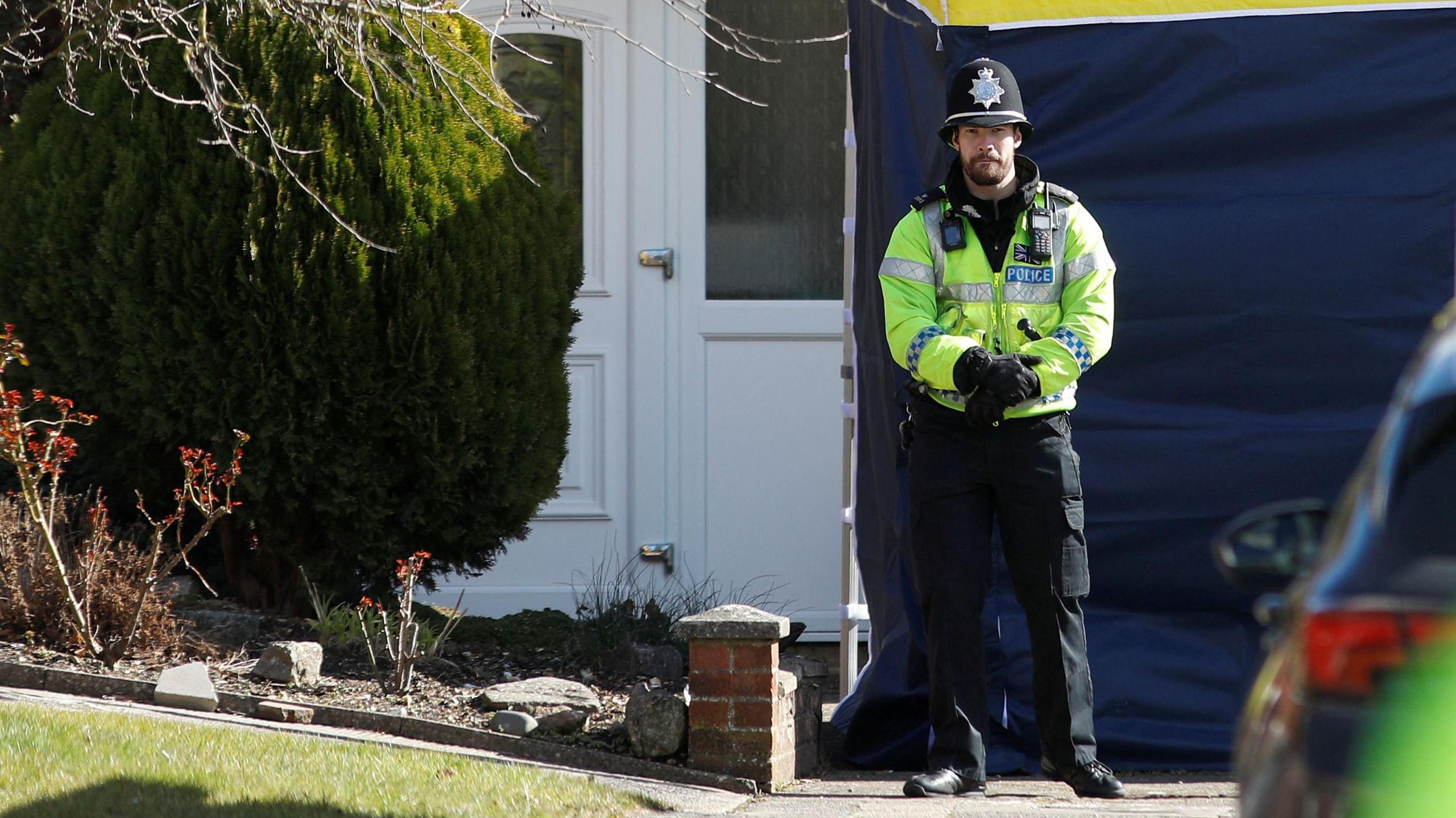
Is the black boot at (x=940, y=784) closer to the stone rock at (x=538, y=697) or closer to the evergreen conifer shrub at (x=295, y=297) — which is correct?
the stone rock at (x=538, y=697)

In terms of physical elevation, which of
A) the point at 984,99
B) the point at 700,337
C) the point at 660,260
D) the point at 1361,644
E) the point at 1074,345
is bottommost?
the point at 1361,644

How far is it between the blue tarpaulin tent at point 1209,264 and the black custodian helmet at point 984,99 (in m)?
0.34

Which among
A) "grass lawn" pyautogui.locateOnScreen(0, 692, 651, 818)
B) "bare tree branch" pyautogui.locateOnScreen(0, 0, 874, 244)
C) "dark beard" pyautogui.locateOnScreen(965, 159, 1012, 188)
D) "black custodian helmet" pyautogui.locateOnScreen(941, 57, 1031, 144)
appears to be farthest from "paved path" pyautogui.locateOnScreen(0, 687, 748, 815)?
"black custodian helmet" pyautogui.locateOnScreen(941, 57, 1031, 144)

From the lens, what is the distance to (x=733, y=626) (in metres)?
4.79

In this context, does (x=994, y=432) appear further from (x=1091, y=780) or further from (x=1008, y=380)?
(x=1091, y=780)

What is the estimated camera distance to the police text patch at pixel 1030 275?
469cm

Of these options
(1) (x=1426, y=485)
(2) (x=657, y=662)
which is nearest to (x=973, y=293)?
(2) (x=657, y=662)

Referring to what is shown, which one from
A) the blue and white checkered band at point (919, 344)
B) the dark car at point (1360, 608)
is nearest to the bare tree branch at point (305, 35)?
the blue and white checkered band at point (919, 344)

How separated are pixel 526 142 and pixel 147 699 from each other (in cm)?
236

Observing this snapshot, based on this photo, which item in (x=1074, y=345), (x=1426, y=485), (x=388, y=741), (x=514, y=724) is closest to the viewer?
(x=1426, y=485)

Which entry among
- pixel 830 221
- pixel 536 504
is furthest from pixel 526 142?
pixel 830 221

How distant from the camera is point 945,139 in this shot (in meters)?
4.83

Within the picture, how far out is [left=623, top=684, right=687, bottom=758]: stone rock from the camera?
4.85 m

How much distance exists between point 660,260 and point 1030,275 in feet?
9.76
